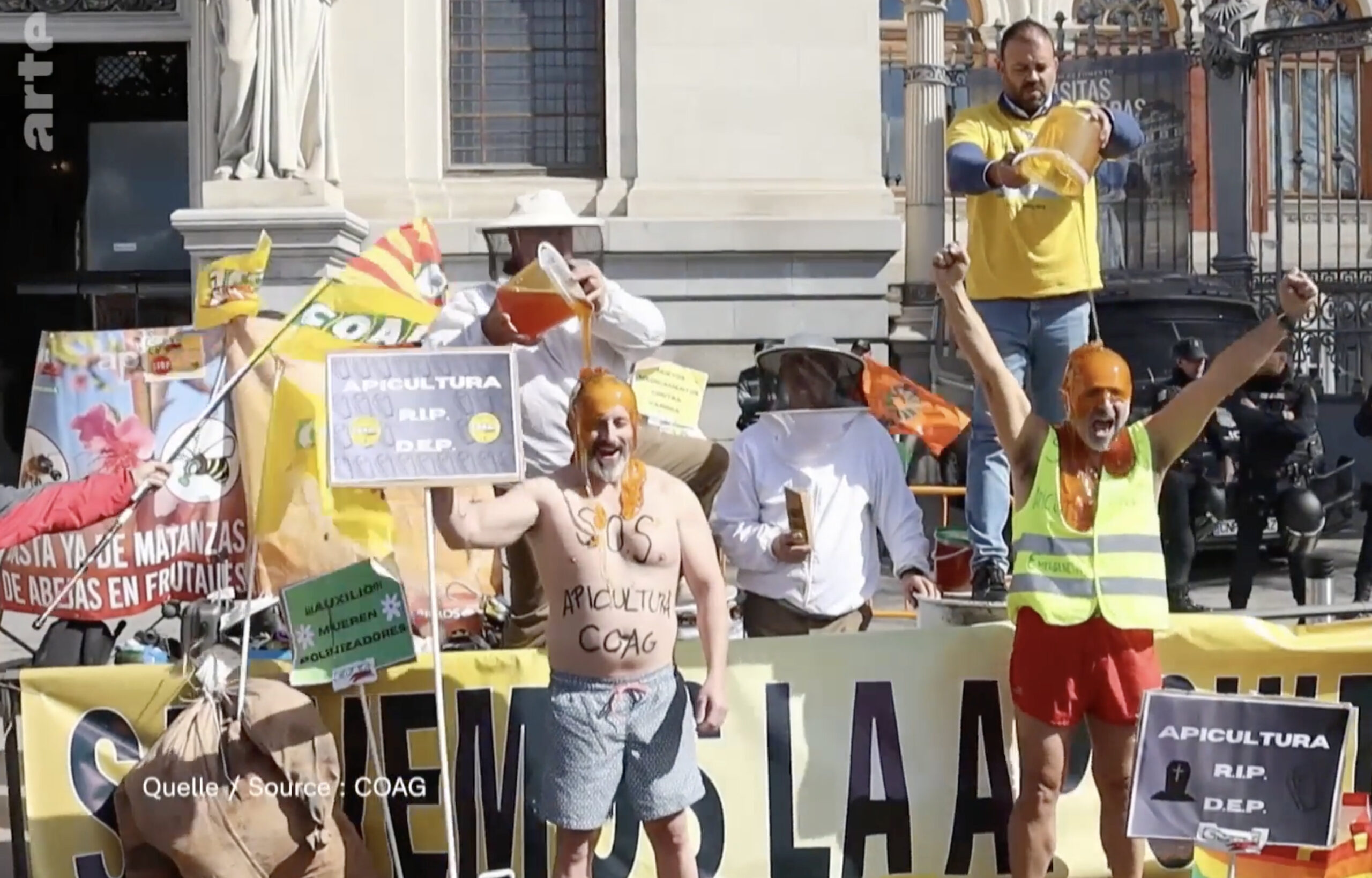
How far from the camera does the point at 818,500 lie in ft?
21.6

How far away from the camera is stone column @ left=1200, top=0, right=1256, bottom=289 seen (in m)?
17.0

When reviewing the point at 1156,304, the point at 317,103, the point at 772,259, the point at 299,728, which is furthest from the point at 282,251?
the point at 299,728

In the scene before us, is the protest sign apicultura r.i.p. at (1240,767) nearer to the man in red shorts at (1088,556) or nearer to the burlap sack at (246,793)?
the man in red shorts at (1088,556)

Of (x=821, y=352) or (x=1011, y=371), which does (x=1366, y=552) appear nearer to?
(x=1011, y=371)

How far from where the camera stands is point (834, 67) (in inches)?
542

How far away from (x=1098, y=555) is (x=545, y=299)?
1989 mm

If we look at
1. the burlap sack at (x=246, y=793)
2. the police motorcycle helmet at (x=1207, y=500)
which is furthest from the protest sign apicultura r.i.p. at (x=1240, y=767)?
the police motorcycle helmet at (x=1207, y=500)

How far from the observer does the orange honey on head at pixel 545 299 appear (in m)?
6.17

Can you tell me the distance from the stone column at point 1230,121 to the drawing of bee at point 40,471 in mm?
11844

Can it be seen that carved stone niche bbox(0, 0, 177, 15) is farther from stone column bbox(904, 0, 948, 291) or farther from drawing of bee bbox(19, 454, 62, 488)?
stone column bbox(904, 0, 948, 291)

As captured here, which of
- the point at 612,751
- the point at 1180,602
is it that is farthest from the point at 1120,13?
the point at 612,751

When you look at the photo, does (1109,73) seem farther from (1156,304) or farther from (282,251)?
(282,251)

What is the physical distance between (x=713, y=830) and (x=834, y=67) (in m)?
8.67

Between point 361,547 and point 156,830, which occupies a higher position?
point 361,547
